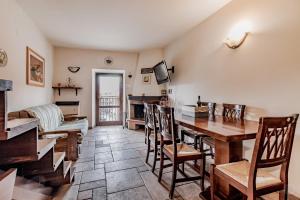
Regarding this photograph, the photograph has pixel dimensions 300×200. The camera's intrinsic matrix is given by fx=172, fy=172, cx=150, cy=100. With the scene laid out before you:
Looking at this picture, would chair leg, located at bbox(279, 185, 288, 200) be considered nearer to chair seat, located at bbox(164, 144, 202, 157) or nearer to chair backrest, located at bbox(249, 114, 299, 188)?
chair backrest, located at bbox(249, 114, 299, 188)

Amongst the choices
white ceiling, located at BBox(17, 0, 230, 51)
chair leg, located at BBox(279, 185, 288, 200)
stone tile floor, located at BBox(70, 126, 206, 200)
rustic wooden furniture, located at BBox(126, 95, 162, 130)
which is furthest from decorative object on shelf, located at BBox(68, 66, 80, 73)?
chair leg, located at BBox(279, 185, 288, 200)

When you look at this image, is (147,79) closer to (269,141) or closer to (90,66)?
(90,66)

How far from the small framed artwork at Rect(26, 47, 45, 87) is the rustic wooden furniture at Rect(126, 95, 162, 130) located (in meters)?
2.42

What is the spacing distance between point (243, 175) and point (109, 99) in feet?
16.7

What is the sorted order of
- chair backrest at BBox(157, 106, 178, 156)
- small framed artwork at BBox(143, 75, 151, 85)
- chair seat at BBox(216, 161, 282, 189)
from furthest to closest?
small framed artwork at BBox(143, 75, 151, 85)
chair backrest at BBox(157, 106, 178, 156)
chair seat at BBox(216, 161, 282, 189)

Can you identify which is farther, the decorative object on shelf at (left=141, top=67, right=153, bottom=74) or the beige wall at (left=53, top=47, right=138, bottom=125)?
the decorative object on shelf at (left=141, top=67, right=153, bottom=74)

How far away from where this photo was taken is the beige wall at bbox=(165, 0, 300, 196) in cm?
190

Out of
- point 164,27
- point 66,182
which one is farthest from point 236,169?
point 164,27

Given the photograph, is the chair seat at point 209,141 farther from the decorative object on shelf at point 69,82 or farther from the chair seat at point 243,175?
the decorative object on shelf at point 69,82

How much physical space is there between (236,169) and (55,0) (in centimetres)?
324

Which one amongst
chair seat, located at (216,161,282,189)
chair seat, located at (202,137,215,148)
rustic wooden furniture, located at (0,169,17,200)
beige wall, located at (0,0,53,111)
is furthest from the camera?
beige wall, located at (0,0,53,111)

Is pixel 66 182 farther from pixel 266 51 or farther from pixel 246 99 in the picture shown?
pixel 266 51

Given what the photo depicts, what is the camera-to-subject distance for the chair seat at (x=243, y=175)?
1.26 m

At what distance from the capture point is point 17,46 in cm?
274
